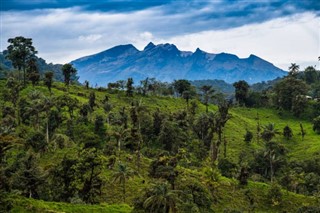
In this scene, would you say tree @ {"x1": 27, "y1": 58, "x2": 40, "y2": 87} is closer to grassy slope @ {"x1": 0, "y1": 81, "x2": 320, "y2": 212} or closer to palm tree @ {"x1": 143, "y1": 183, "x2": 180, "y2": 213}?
grassy slope @ {"x1": 0, "y1": 81, "x2": 320, "y2": 212}

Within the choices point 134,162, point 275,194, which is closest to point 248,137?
point 275,194

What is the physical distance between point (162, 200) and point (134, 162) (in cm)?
4451

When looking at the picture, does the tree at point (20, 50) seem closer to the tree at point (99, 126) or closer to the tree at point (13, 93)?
the tree at point (13, 93)

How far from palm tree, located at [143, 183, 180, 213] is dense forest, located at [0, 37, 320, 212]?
18 centimetres

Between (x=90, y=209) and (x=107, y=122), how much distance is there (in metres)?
70.8

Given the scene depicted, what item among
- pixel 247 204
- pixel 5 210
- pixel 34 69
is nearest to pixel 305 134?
pixel 247 204

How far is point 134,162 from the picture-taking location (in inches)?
4419

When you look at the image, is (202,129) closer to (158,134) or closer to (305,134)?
(158,134)

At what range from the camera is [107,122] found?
480 ft

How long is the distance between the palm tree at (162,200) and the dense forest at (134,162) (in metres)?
0.18

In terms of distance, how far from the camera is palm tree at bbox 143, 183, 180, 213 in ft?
225

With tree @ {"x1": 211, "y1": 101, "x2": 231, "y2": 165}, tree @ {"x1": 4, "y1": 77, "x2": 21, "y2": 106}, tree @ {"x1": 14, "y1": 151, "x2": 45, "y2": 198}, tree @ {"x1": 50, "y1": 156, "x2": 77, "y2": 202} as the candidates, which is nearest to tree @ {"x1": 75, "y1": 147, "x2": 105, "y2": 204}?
Answer: tree @ {"x1": 50, "y1": 156, "x2": 77, "y2": 202}

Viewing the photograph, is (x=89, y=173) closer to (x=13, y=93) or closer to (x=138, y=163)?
(x=138, y=163)

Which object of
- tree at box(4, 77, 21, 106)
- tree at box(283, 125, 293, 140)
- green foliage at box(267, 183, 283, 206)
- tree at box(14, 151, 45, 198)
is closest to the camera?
tree at box(14, 151, 45, 198)
